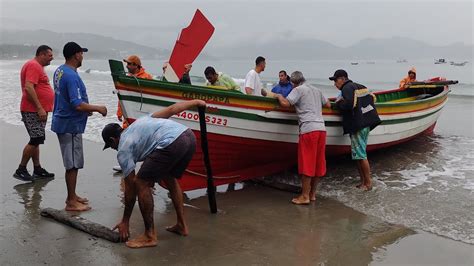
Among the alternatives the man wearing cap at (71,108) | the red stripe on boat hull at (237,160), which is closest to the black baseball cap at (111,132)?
the man wearing cap at (71,108)

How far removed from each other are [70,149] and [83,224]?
94 cm

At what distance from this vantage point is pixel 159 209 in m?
5.71

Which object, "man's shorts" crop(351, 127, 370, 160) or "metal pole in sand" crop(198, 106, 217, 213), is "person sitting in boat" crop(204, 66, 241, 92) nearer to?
"man's shorts" crop(351, 127, 370, 160)

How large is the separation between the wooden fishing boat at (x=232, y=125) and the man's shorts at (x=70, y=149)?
0.84 meters

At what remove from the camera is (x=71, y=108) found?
514cm

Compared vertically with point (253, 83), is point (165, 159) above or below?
below

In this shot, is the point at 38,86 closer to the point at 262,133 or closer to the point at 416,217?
the point at 262,133

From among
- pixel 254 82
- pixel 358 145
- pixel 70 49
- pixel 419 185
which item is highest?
pixel 70 49

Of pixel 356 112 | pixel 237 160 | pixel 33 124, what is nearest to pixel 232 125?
pixel 237 160

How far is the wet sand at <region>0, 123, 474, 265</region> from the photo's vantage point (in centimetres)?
422

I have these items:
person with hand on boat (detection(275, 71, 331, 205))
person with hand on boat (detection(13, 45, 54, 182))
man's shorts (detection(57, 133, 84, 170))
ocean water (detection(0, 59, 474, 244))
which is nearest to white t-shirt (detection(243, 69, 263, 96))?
person with hand on boat (detection(275, 71, 331, 205))

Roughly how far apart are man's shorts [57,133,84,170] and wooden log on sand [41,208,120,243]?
53cm

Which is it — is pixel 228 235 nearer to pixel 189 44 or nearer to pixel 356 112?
pixel 189 44

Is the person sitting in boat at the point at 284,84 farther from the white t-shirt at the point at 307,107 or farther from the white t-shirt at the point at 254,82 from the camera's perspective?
the white t-shirt at the point at 307,107
